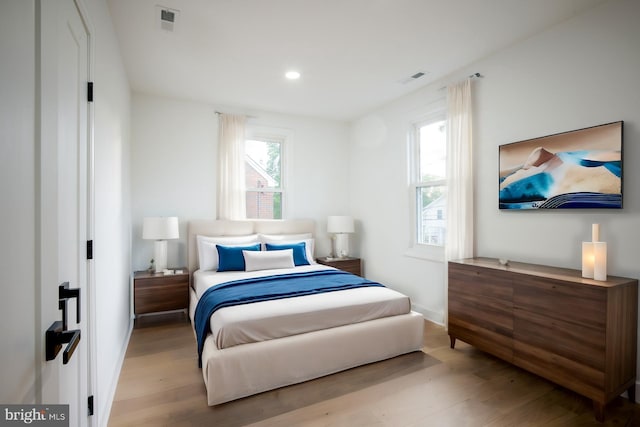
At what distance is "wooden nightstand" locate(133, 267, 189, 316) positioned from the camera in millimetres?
3638

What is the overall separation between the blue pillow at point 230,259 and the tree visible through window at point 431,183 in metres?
2.31

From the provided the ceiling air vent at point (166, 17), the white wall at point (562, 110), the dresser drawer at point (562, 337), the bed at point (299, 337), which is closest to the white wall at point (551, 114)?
Result: the white wall at point (562, 110)

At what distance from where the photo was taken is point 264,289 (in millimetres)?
2939

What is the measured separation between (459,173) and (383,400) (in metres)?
2.35

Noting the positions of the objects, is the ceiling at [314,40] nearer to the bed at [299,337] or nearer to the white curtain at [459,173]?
the white curtain at [459,173]

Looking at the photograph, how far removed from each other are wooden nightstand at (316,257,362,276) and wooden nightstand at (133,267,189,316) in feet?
6.30

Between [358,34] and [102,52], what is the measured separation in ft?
6.45

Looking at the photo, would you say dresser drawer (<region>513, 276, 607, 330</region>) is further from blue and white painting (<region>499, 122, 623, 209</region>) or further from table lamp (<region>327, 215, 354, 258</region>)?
table lamp (<region>327, 215, 354, 258</region>)

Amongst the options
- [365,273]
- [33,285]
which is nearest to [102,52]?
[33,285]

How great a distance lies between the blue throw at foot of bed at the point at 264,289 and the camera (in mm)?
2629

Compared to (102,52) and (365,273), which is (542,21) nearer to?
(102,52)

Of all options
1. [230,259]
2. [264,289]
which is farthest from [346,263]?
[264,289]

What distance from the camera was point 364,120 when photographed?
16.8 ft

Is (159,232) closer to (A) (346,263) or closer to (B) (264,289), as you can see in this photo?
(B) (264,289)
